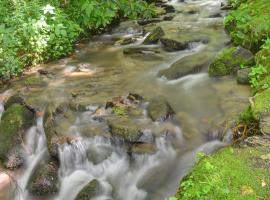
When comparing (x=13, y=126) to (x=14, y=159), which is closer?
(x=14, y=159)

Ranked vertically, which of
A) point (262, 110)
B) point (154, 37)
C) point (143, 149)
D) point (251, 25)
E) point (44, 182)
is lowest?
point (44, 182)

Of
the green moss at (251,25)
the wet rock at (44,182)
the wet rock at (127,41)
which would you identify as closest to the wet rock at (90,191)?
the wet rock at (44,182)

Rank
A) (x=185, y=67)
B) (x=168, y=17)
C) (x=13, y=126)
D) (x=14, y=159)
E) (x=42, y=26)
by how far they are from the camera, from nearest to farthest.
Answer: (x=14, y=159) < (x=13, y=126) < (x=185, y=67) < (x=42, y=26) < (x=168, y=17)

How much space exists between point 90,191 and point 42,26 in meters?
4.88

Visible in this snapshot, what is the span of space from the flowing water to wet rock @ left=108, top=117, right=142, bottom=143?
0.43ft

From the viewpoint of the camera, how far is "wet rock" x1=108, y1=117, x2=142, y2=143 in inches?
219

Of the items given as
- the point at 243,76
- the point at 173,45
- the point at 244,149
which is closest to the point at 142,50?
the point at 173,45

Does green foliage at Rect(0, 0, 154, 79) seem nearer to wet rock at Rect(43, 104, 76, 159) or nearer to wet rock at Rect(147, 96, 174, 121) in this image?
wet rock at Rect(43, 104, 76, 159)

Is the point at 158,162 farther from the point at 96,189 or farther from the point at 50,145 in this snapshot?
the point at 50,145

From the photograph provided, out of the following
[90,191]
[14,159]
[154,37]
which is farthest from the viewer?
[154,37]

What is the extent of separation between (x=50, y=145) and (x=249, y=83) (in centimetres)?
353

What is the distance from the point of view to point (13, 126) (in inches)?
250

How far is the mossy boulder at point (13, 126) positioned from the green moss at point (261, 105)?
12.3ft

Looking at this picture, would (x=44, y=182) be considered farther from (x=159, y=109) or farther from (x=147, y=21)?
(x=147, y=21)
